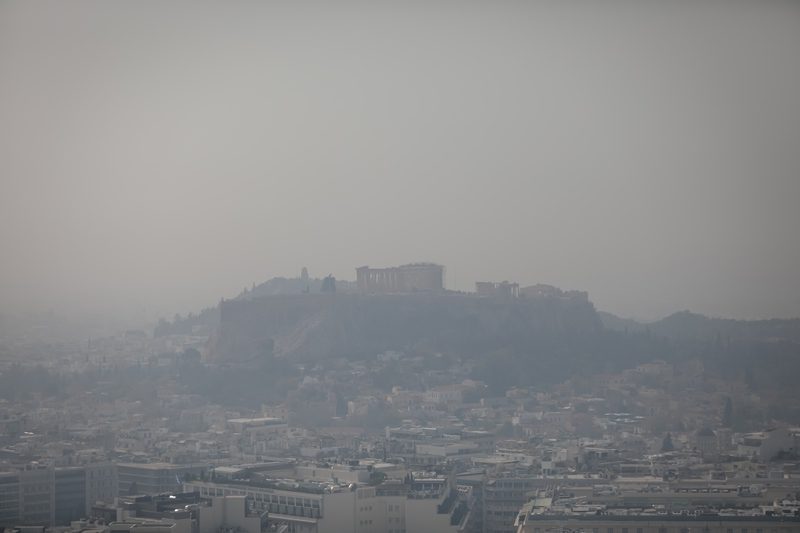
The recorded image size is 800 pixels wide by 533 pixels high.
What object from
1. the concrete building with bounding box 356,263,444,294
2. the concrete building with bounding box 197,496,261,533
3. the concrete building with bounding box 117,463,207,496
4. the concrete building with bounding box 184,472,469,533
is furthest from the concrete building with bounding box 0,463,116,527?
the concrete building with bounding box 356,263,444,294

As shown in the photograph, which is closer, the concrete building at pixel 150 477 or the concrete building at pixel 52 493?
the concrete building at pixel 52 493

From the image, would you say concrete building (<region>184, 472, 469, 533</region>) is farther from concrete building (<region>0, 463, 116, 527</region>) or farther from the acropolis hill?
the acropolis hill

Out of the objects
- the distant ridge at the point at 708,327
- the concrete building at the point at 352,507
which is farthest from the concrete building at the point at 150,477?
the distant ridge at the point at 708,327

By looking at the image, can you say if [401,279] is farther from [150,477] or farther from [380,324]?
[150,477]

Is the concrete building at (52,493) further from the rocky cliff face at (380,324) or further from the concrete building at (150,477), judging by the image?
the rocky cliff face at (380,324)

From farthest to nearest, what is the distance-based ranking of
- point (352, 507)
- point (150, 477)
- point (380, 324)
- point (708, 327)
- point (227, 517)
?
1. point (380, 324)
2. point (708, 327)
3. point (150, 477)
4. point (352, 507)
5. point (227, 517)

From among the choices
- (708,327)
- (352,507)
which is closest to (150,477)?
(352,507)
